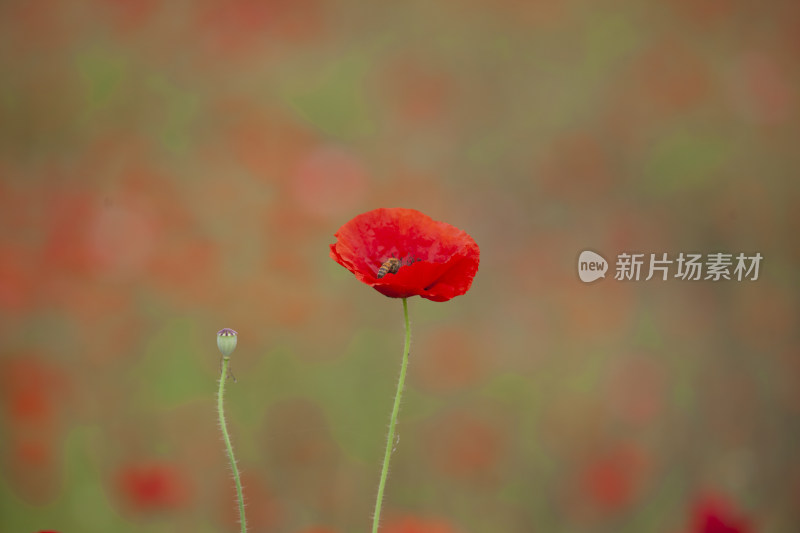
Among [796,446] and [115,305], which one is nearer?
[115,305]

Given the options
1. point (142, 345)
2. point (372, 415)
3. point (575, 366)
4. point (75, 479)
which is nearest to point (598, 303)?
point (575, 366)

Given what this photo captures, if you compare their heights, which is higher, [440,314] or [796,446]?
[440,314]

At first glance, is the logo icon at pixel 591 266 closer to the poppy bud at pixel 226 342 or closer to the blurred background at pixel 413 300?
the blurred background at pixel 413 300

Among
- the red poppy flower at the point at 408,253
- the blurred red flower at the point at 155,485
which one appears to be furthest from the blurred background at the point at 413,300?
the red poppy flower at the point at 408,253

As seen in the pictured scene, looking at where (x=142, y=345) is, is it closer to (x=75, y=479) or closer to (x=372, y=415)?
(x=75, y=479)

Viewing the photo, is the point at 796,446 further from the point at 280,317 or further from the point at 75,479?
the point at 75,479

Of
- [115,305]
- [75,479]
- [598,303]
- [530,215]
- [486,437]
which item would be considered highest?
[530,215]
